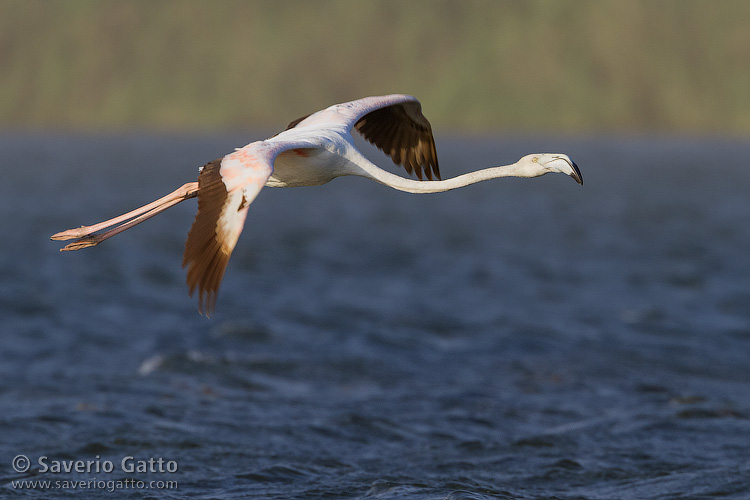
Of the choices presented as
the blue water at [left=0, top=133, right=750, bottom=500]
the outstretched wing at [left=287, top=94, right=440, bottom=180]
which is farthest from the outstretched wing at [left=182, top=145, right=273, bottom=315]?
the blue water at [left=0, top=133, right=750, bottom=500]

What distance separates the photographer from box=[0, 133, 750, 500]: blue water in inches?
623

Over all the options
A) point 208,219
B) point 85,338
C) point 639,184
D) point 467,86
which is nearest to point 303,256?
point 85,338

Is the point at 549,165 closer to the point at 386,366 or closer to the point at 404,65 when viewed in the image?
the point at 386,366

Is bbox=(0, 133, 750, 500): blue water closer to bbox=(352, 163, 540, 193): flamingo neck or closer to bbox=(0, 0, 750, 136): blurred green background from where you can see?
bbox=(352, 163, 540, 193): flamingo neck

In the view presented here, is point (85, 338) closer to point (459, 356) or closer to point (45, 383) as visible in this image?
point (45, 383)

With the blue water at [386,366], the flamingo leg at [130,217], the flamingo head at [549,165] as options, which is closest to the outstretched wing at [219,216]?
the flamingo leg at [130,217]

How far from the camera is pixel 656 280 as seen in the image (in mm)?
36656

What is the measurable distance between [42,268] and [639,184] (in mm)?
67756

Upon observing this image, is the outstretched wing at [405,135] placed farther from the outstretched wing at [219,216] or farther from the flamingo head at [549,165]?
the outstretched wing at [219,216]

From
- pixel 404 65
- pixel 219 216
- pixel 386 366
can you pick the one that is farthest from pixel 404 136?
pixel 404 65

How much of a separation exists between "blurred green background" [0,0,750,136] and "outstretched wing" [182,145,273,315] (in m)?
165

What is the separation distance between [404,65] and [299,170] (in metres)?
170

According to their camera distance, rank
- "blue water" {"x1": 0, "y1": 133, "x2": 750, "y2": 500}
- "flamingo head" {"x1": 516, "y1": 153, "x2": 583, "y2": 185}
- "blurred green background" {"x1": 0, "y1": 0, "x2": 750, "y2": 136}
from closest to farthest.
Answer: "flamingo head" {"x1": 516, "y1": 153, "x2": 583, "y2": 185}, "blue water" {"x1": 0, "y1": 133, "x2": 750, "y2": 500}, "blurred green background" {"x1": 0, "y1": 0, "x2": 750, "y2": 136}

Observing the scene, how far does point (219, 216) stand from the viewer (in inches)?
394
